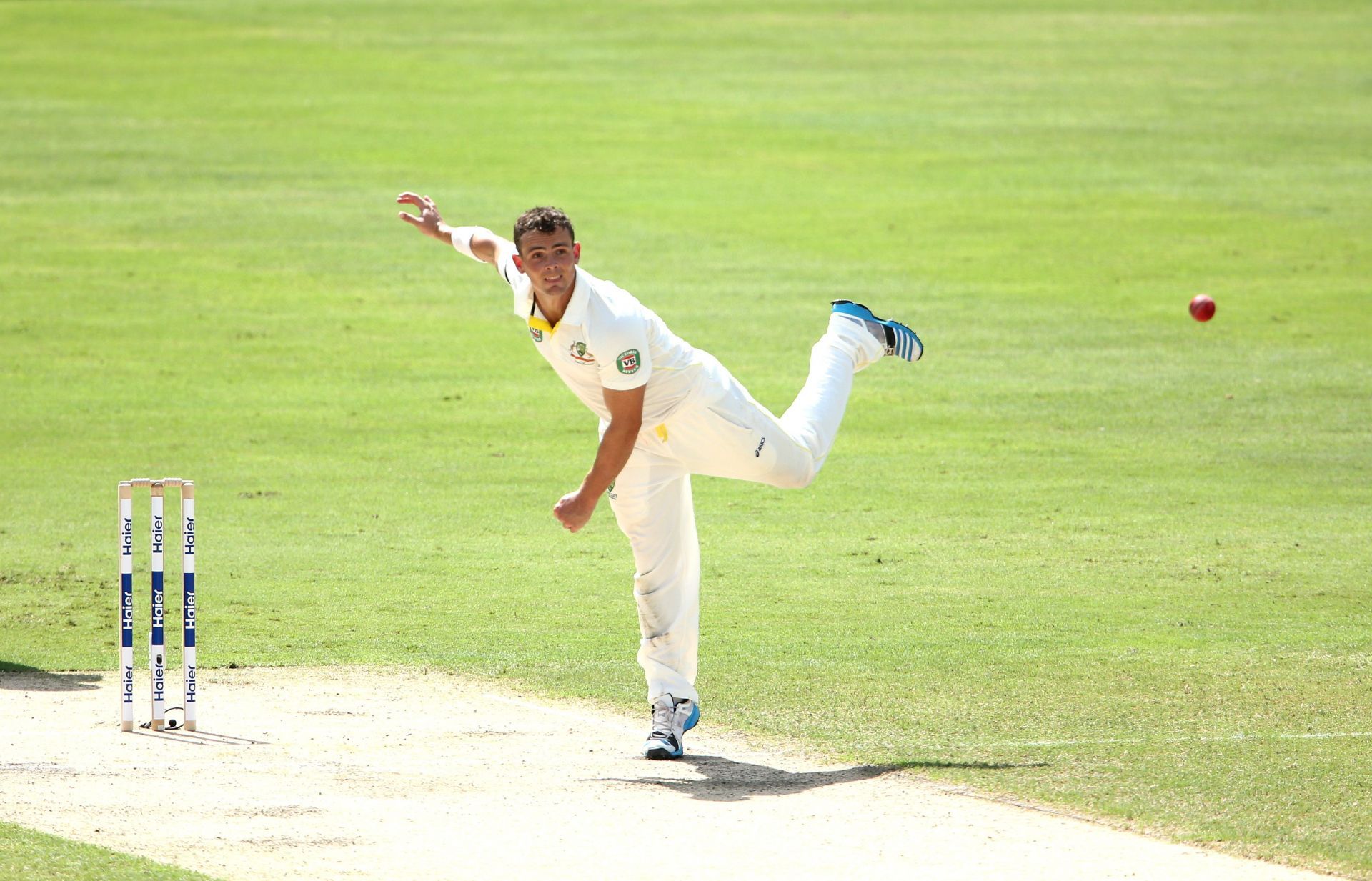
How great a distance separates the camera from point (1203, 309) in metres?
18.4

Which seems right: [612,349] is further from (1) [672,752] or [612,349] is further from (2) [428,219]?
(2) [428,219]

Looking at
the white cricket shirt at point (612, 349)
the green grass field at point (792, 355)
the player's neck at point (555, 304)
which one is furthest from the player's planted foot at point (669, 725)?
the player's neck at point (555, 304)

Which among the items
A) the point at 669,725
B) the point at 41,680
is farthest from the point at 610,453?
the point at 41,680

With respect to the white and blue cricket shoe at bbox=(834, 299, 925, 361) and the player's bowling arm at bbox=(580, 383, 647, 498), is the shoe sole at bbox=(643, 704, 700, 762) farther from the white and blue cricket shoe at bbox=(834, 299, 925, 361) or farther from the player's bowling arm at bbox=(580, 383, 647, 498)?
the white and blue cricket shoe at bbox=(834, 299, 925, 361)

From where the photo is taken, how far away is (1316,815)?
6.51m

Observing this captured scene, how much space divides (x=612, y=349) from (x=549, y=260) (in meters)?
0.45

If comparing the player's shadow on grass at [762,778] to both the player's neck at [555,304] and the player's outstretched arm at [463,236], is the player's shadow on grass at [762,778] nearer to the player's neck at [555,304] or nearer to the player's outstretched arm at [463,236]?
the player's neck at [555,304]

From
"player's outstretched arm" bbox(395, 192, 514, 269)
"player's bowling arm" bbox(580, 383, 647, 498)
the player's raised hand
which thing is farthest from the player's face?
the player's raised hand

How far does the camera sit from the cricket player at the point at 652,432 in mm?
7277

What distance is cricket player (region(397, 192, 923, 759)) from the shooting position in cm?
728

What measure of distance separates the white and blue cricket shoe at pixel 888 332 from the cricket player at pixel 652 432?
1085 mm

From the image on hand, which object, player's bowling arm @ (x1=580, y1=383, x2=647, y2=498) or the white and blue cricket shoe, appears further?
the white and blue cricket shoe

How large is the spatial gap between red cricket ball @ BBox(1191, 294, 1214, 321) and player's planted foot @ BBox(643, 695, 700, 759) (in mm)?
12219

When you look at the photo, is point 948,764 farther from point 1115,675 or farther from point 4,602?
point 4,602
